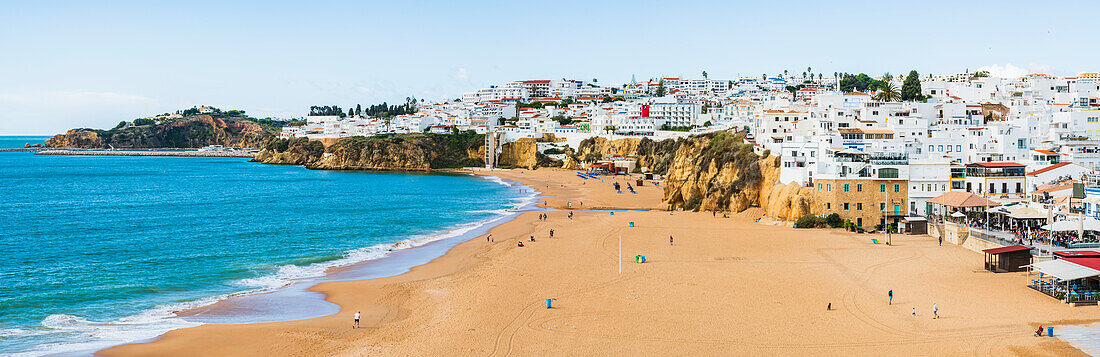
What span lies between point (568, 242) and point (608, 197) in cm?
3003

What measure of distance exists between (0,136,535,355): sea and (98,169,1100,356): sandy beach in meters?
2.40

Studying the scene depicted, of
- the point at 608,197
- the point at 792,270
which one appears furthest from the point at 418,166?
the point at 792,270

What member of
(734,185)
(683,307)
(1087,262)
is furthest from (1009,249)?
(734,185)

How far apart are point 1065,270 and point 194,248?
4148 centimetres

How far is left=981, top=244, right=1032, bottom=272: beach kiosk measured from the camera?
28531 millimetres

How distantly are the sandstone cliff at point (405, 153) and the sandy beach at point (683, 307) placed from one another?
88.6m

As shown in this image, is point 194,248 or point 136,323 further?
point 194,248

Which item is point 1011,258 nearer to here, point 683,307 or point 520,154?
point 683,307

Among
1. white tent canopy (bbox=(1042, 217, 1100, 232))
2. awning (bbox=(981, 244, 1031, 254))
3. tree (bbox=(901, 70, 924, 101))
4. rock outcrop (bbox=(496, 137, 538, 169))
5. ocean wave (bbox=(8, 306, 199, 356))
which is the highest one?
tree (bbox=(901, 70, 924, 101))

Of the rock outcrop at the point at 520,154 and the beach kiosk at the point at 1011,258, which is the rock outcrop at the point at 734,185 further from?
the rock outcrop at the point at 520,154

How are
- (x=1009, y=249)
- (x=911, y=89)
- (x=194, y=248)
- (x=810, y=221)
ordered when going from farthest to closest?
(x=911, y=89) → (x=810, y=221) → (x=194, y=248) → (x=1009, y=249)

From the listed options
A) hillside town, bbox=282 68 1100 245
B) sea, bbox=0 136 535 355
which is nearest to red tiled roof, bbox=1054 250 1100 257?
hillside town, bbox=282 68 1100 245

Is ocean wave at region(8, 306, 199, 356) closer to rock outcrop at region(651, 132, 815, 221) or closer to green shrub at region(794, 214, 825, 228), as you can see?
green shrub at region(794, 214, 825, 228)

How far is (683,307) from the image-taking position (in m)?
24.9
